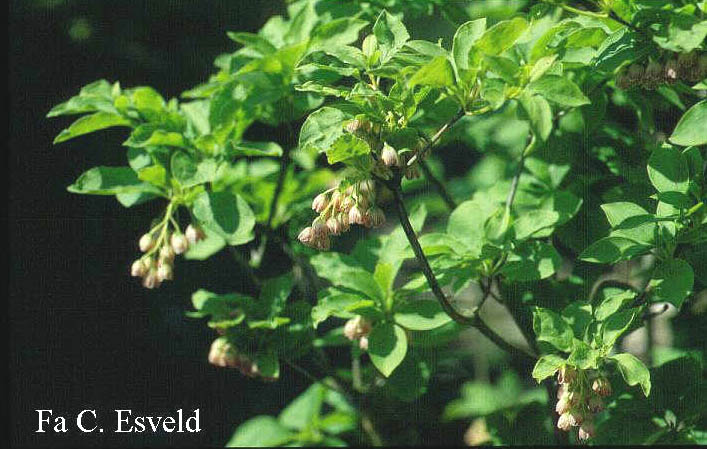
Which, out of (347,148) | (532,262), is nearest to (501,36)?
(347,148)

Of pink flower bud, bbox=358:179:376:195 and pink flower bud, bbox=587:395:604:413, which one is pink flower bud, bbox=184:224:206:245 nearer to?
pink flower bud, bbox=358:179:376:195

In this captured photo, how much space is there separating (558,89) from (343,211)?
0.48m

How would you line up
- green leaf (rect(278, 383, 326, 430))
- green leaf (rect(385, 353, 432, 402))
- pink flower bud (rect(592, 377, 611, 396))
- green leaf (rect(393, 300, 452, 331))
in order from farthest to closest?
green leaf (rect(278, 383, 326, 430)), green leaf (rect(385, 353, 432, 402)), green leaf (rect(393, 300, 452, 331)), pink flower bud (rect(592, 377, 611, 396))

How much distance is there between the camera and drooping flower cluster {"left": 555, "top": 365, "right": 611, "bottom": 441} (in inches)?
66.7

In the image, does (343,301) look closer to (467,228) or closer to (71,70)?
(467,228)

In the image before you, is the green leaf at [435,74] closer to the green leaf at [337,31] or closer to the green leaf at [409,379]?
the green leaf at [337,31]

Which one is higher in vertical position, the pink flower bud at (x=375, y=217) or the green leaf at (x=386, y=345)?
the pink flower bud at (x=375, y=217)

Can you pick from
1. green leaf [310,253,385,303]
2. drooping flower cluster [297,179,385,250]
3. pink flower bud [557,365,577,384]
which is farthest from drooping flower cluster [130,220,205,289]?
pink flower bud [557,365,577,384]

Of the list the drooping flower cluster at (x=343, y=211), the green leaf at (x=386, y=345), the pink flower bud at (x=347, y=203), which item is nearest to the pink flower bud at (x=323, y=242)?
the drooping flower cluster at (x=343, y=211)

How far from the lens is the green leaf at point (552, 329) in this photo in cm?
172

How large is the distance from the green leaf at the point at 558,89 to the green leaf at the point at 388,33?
0.92 ft

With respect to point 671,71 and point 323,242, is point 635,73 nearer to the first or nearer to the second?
point 671,71

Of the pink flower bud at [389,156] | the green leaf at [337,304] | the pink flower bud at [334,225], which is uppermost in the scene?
the pink flower bud at [389,156]

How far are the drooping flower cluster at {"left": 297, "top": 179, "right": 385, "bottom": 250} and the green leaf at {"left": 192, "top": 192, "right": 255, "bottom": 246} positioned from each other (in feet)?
0.82
